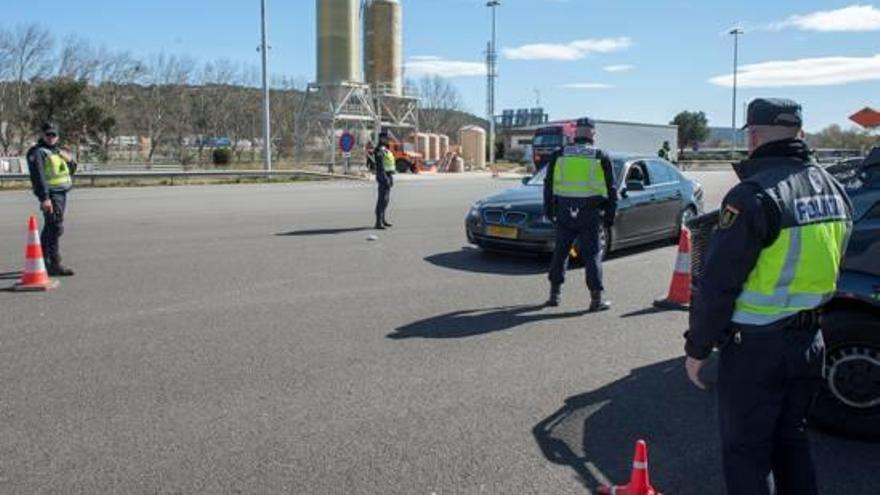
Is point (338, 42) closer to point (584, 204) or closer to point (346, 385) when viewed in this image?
point (584, 204)

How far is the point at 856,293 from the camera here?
4.23 metres

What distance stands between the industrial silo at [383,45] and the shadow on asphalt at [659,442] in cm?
5527

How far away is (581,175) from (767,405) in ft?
16.9

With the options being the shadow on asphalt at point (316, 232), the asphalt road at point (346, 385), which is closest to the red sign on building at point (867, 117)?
the asphalt road at point (346, 385)

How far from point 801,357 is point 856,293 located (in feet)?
5.64

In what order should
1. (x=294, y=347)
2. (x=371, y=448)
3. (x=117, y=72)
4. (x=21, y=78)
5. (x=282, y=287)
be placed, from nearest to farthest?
(x=371, y=448) < (x=294, y=347) < (x=282, y=287) < (x=21, y=78) < (x=117, y=72)

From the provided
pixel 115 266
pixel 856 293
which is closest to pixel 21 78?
pixel 115 266

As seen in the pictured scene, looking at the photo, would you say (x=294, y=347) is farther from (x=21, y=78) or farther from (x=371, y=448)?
(x=21, y=78)

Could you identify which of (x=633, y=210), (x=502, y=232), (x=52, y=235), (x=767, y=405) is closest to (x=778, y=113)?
(x=767, y=405)

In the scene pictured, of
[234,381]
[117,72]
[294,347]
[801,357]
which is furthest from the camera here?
[117,72]

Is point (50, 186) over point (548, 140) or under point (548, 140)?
under

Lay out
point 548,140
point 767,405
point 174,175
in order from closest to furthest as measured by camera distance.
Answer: point 767,405 → point 174,175 → point 548,140

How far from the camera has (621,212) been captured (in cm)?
1093

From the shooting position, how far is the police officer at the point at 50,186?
30.6 feet
